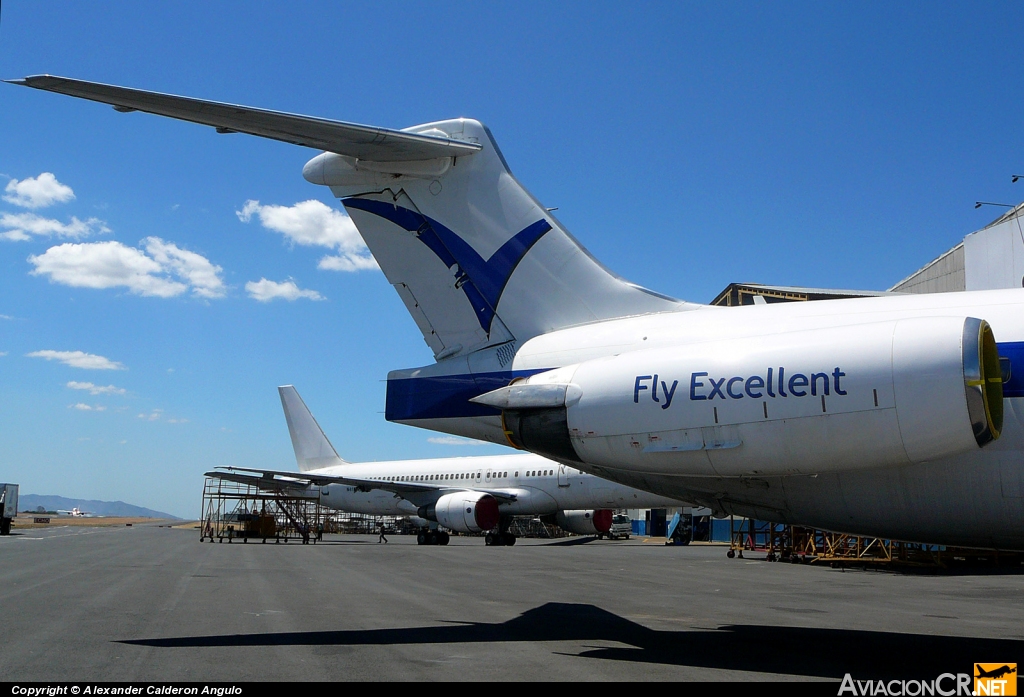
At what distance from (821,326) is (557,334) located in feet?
9.22

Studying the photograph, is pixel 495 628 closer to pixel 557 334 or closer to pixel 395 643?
pixel 395 643

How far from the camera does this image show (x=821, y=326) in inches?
297

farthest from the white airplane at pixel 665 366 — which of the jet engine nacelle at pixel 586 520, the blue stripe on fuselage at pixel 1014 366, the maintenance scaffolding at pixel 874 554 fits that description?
the jet engine nacelle at pixel 586 520

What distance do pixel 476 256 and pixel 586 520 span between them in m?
27.0

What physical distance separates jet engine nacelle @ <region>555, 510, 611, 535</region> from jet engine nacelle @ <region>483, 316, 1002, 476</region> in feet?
91.5

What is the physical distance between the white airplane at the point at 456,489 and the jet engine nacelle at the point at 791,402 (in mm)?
17800

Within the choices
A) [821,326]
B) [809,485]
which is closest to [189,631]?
[809,485]

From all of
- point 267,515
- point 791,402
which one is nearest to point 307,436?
point 267,515

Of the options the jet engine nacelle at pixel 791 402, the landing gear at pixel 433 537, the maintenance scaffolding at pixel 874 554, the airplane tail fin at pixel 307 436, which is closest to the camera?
the jet engine nacelle at pixel 791 402

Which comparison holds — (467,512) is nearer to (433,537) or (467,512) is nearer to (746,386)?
(433,537)

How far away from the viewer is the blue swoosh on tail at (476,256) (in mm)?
9328

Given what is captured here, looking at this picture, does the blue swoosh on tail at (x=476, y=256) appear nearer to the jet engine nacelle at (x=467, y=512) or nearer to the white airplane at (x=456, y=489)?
the white airplane at (x=456, y=489)

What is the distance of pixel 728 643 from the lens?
851cm

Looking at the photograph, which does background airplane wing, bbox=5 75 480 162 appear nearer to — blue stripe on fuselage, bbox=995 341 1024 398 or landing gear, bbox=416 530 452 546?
blue stripe on fuselage, bbox=995 341 1024 398
